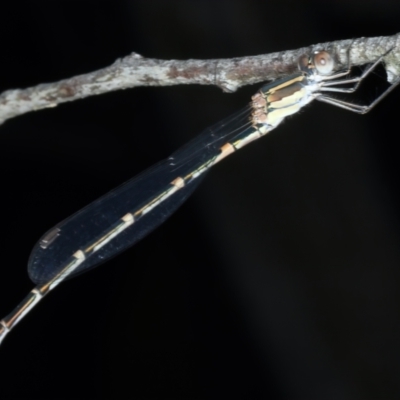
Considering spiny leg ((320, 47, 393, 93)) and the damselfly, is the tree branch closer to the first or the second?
spiny leg ((320, 47, 393, 93))

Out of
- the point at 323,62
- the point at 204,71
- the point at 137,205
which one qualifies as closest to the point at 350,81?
the point at 323,62

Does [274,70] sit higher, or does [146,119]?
[146,119]

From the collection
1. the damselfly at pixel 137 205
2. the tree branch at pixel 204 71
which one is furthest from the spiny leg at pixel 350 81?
the tree branch at pixel 204 71

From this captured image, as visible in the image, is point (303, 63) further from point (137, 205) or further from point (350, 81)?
point (137, 205)

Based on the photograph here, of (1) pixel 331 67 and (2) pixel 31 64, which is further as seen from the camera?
(2) pixel 31 64

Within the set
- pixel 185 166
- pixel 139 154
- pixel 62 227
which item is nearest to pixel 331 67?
pixel 185 166

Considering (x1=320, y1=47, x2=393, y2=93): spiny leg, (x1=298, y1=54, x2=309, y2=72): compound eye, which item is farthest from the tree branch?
(x1=320, y1=47, x2=393, y2=93): spiny leg

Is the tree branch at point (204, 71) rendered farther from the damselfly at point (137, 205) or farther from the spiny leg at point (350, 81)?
the damselfly at point (137, 205)

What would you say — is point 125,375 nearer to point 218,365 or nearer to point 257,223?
point 218,365
